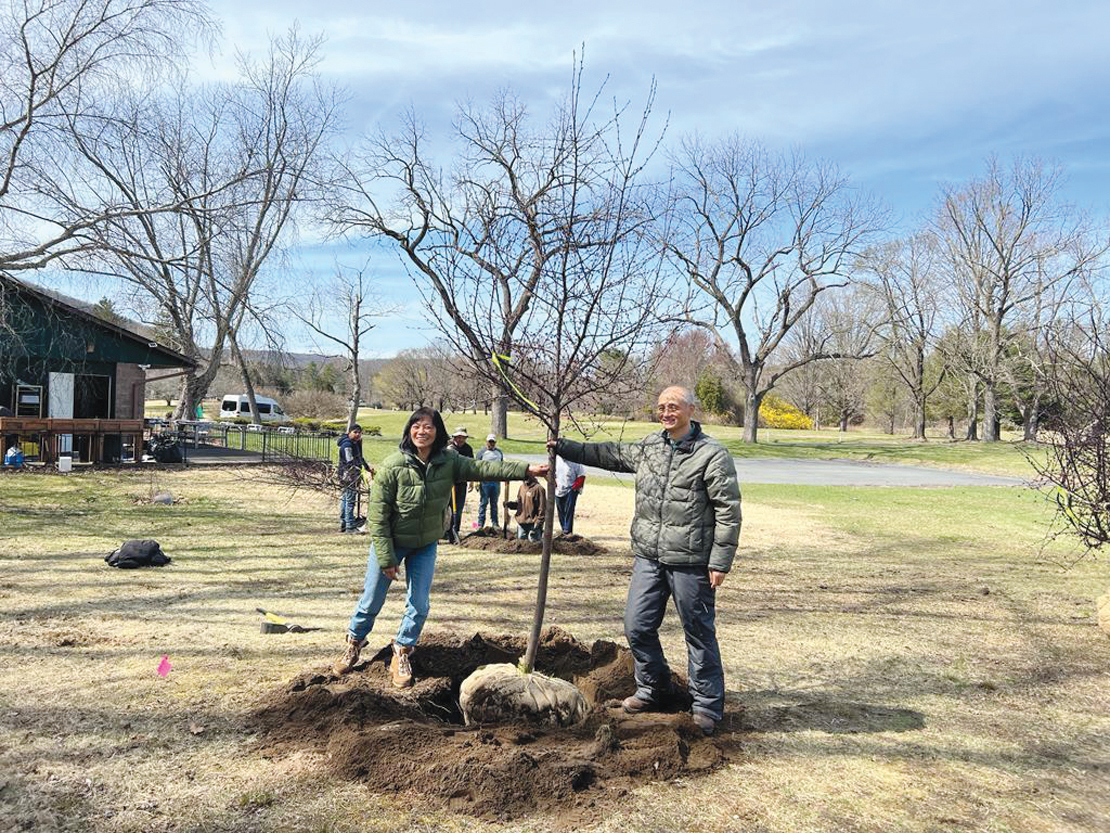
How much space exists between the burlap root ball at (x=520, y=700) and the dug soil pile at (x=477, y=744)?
8cm

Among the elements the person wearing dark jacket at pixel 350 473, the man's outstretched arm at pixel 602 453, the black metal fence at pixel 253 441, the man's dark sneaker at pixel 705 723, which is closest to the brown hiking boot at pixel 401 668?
the man's outstretched arm at pixel 602 453

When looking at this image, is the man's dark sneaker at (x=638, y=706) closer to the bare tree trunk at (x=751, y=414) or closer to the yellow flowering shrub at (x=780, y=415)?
the bare tree trunk at (x=751, y=414)

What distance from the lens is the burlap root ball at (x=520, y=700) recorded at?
4.40 meters

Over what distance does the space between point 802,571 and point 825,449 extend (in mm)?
33543

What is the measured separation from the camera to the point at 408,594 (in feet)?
16.6

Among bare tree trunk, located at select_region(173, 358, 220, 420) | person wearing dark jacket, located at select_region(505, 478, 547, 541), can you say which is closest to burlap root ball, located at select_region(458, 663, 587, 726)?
person wearing dark jacket, located at select_region(505, 478, 547, 541)

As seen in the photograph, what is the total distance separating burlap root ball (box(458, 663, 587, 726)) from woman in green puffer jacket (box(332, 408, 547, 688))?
59cm

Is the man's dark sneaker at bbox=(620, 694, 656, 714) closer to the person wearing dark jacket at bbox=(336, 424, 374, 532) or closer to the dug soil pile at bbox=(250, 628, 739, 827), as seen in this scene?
the dug soil pile at bbox=(250, 628, 739, 827)

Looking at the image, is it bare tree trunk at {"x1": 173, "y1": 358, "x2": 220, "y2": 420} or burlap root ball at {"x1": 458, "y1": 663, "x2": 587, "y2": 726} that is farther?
bare tree trunk at {"x1": 173, "y1": 358, "x2": 220, "y2": 420}

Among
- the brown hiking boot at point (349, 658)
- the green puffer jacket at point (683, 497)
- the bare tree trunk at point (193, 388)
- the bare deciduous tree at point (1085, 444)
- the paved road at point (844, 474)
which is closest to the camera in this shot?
the green puffer jacket at point (683, 497)

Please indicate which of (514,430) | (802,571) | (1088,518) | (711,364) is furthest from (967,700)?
(711,364)

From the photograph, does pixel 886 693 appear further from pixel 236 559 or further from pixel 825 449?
pixel 825 449

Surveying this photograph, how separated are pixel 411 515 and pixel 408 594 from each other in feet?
1.79

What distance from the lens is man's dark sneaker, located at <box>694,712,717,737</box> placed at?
14.5 feet
